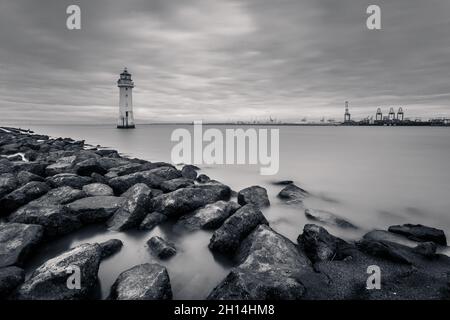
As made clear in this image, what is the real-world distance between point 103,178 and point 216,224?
203 inches

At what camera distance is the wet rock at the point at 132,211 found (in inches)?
Answer: 245

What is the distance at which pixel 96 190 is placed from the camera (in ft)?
25.3

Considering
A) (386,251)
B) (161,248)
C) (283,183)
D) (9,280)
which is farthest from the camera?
(283,183)

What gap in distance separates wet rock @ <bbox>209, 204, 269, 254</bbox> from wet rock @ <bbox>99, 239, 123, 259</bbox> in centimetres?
195

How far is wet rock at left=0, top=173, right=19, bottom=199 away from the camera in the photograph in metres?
7.06

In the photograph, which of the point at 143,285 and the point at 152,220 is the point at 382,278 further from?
the point at 152,220

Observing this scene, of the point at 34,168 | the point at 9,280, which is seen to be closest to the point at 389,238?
the point at 9,280

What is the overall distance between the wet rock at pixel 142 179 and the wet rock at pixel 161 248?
360 cm

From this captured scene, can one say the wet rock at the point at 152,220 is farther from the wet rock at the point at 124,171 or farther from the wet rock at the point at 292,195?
the wet rock at the point at 292,195

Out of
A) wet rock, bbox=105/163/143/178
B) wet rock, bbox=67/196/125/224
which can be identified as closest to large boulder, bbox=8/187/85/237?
wet rock, bbox=67/196/125/224

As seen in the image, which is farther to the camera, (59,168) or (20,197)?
(59,168)

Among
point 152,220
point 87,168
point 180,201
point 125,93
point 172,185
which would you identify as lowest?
point 152,220

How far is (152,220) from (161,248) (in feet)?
4.29
